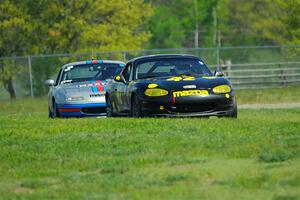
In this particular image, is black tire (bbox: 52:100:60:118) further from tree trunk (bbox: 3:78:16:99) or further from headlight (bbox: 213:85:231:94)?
tree trunk (bbox: 3:78:16:99)

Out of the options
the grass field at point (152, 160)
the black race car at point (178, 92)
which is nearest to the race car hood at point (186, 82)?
the black race car at point (178, 92)

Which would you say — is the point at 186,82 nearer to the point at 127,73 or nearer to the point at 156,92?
the point at 156,92

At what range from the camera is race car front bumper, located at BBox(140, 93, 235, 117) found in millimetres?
17266

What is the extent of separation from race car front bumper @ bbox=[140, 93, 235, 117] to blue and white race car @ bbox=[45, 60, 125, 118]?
4.86m

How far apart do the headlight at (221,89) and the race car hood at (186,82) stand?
0.27 feet

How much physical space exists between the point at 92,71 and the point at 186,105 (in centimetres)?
657

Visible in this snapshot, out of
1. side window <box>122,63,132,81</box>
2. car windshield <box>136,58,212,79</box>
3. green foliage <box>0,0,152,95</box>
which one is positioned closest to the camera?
car windshield <box>136,58,212,79</box>

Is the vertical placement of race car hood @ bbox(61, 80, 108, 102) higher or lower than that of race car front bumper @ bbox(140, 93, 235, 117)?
lower

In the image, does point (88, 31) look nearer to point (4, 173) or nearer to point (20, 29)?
point (20, 29)

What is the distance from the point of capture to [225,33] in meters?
88.7

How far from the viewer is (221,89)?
17547 millimetres

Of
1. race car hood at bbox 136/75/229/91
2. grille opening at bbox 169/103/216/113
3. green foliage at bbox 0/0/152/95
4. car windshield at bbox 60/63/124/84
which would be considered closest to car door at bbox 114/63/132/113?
race car hood at bbox 136/75/229/91

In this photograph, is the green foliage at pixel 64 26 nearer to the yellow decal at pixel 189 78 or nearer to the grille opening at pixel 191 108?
the yellow decal at pixel 189 78

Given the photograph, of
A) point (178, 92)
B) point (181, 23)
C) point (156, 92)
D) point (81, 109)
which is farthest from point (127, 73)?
point (181, 23)
